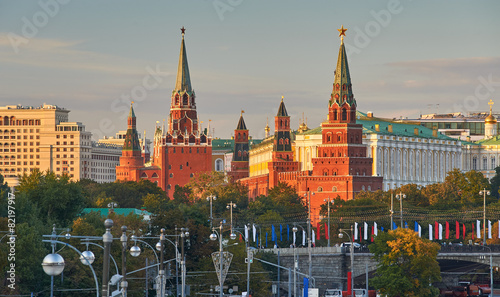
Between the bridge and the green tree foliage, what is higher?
the green tree foliage

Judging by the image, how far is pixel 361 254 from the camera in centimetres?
13812

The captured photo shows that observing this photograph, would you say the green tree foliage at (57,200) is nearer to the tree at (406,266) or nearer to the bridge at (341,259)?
the bridge at (341,259)

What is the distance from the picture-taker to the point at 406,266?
12000 centimetres

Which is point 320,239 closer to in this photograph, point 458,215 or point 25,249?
point 458,215

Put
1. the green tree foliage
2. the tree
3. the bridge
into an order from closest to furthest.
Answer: the tree
the green tree foliage
the bridge

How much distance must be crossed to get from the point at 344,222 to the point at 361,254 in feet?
131

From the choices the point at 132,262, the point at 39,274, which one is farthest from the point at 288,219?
the point at 39,274

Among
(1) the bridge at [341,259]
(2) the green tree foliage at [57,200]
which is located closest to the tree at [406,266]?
(1) the bridge at [341,259]

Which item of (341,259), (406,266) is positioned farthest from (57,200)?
(406,266)

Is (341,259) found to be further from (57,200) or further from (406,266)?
(57,200)

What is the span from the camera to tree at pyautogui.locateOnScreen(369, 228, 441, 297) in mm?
116688

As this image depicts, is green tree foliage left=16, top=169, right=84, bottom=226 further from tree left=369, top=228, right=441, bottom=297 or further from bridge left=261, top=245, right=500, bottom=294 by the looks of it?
tree left=369, top=228, right=441, bottom=297

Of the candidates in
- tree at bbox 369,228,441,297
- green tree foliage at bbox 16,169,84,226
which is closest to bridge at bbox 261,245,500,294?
tree at bbox 369,228,441,297

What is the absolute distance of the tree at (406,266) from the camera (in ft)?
383
